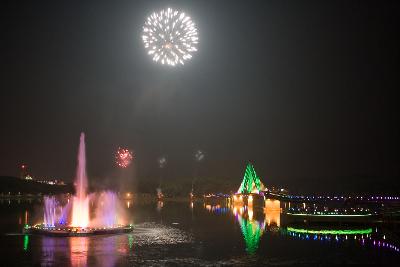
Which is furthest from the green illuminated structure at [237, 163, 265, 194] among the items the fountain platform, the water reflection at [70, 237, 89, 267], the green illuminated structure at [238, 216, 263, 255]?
the water reflection at [70, 237, 89, 267]

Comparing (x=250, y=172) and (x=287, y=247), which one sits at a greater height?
(x=250, y=172)

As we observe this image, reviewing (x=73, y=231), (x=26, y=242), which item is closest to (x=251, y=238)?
(x=73, y=231)

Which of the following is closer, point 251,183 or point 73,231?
point 73,231

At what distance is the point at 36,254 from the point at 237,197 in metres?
133

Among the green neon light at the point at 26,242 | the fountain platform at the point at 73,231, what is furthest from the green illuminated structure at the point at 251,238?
the green neon light at the point at 26,242

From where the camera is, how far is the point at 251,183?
6038 inches

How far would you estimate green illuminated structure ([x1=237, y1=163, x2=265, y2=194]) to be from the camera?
150m

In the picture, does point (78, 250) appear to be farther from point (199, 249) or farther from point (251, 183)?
point (251, 183)

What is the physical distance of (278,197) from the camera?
119 metres

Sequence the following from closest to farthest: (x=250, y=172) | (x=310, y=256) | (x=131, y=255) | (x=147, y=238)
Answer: (x=131, y=255) → (x=310, y=256) → (x=147, y=238) → (x=250, y=172)

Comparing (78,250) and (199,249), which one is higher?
(78,250)

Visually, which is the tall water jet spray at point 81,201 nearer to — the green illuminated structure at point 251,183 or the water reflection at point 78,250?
the water reflection at point 78,250

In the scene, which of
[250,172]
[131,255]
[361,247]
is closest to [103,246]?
Result: [131,255]

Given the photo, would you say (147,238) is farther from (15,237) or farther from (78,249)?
(15,237)
